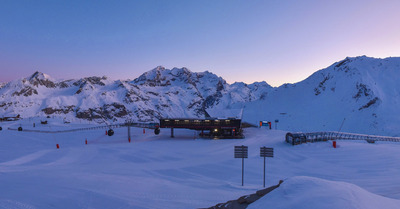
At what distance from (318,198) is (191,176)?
15.7 meters

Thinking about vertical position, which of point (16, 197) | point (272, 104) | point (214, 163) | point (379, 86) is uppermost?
point (379, 86)

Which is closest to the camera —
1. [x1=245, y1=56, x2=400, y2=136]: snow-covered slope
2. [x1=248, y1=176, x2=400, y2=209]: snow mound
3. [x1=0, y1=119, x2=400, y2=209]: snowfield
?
[x1=248, y1=176, x2=400, y2=209]: snow mound

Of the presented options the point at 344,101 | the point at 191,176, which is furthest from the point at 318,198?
the point at 344,101

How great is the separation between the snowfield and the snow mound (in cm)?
4

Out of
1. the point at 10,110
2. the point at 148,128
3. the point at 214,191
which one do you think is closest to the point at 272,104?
the point at 148,128

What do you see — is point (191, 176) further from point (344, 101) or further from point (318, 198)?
point (344, 101)

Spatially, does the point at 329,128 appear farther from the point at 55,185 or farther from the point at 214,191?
the point at 55,185

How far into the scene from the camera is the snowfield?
30.6 feet

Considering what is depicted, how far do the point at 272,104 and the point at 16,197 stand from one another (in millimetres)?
114963

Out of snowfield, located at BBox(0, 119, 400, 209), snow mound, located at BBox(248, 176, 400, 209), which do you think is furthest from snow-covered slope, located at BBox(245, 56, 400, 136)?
snow mound, located at BBox(248, 176, 400, 209)

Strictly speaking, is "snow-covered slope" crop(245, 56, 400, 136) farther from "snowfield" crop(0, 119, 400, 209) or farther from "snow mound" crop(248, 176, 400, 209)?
"snow mound" crop(248, 176, 400, 209)

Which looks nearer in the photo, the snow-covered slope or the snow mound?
the snow mound

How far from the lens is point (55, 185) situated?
47.9 ft

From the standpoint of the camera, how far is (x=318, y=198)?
25.5 ft
